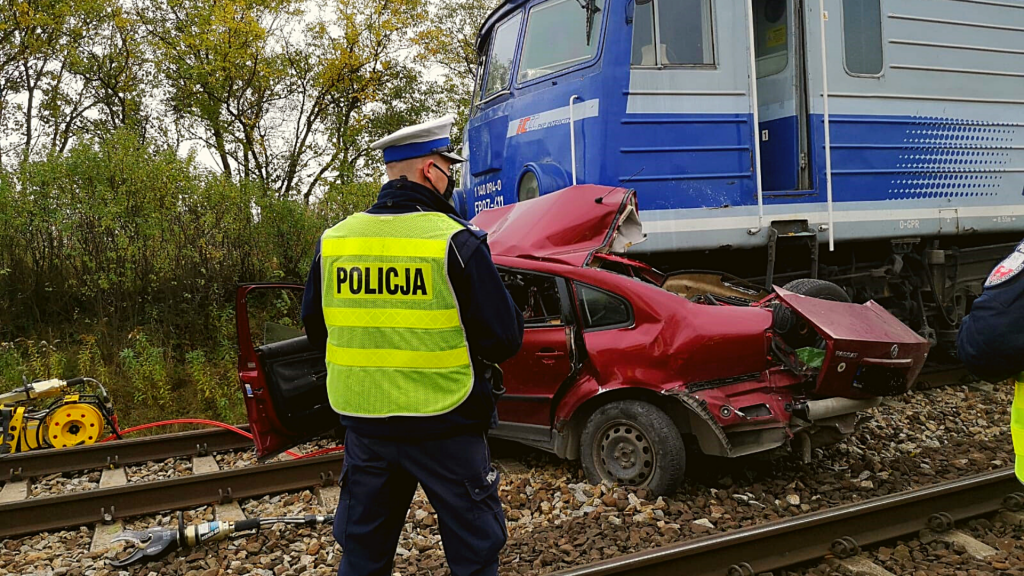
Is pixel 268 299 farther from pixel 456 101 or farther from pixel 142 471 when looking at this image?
pixel 456 101

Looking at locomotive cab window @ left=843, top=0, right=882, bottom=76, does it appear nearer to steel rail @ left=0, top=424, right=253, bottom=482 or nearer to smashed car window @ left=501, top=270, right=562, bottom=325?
smashed car window @ left=501, top=270, right=562, bottom=325

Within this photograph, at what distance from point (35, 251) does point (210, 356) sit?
2373 mm

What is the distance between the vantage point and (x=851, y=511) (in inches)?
180

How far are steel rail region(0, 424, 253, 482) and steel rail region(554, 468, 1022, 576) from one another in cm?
395

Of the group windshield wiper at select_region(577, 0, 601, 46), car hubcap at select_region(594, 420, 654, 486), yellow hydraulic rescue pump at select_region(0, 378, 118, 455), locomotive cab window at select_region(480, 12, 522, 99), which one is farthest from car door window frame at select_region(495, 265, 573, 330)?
yellow hydraulic rescue pump at select_region(0, 378, 118, 455)

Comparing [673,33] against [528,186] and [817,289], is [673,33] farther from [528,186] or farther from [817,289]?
[817,289]

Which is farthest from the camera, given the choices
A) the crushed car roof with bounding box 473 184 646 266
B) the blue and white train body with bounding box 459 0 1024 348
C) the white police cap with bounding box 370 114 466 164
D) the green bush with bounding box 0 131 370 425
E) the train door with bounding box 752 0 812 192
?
the green bush with bounding box 0 131 370 425

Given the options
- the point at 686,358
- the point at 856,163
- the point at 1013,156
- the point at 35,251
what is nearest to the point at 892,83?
the point at 856,163

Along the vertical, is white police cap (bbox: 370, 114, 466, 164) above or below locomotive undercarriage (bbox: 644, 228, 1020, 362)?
above

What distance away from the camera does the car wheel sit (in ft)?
16.3

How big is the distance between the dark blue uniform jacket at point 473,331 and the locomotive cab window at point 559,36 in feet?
14.8

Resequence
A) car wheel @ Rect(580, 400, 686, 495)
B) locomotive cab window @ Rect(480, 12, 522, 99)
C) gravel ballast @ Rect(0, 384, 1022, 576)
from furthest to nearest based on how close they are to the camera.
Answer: locomotive cab window @ Rect(480, 12, 522, 99), car wheel @ Rect(580, 400, 686, 495), gravel ballast @ Rect(0, 384, 1022, 576)

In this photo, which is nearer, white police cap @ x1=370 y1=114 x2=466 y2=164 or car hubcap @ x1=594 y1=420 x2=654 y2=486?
white police cap @ x1=370 y1=114 x2=466 y2=164

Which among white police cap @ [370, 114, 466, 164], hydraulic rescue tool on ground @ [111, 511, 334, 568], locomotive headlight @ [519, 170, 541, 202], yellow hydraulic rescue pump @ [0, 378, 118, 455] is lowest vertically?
hydraulic rescue tool on ground @ [111, 511, 334, 568]
